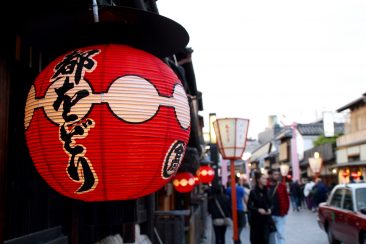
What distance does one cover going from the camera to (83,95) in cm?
271

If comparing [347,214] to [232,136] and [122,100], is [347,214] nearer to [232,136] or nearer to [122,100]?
[232,136]

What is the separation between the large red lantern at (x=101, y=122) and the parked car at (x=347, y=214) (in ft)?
27.9

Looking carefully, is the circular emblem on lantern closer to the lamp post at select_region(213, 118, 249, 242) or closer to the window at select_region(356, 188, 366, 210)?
the lamp post at select_region(213, 118, 249, 242)

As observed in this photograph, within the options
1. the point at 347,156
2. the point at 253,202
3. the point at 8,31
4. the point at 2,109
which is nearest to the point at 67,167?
the point at 2,109

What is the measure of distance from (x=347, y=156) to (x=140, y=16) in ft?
119

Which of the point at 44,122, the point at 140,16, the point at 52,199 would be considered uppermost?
the point at 140,16

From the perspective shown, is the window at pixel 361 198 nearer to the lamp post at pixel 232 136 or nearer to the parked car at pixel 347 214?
the parked car at pixel 347 214

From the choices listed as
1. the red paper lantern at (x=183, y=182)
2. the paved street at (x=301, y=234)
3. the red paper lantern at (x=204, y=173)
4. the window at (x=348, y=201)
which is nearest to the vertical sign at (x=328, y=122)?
the paved street at (x=301, y=234)

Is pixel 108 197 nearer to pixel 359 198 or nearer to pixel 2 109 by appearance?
pixel 2 109

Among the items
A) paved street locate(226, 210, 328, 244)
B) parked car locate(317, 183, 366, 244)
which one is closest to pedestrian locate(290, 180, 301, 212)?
paved street locate(226, 210, 328, 244)

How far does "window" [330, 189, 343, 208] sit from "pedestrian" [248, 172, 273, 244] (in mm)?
3139

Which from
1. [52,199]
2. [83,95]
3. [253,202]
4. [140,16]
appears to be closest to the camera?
[83,95]

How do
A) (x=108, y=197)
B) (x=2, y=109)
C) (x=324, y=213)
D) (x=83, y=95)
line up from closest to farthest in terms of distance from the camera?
(x=83, y=95) < (x=108, y=197) < (x=2, y=109) < (x=324, y=213)

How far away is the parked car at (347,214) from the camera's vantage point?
1034cm
